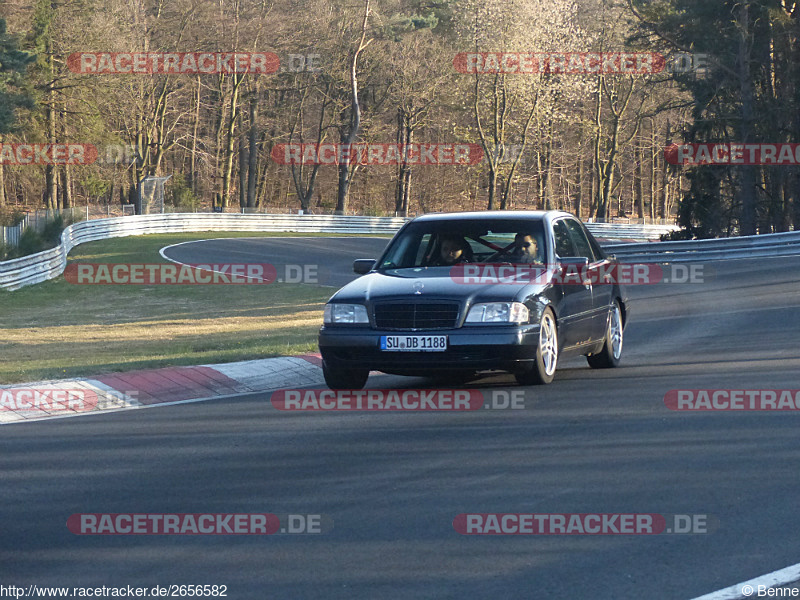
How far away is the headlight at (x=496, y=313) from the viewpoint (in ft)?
30.6

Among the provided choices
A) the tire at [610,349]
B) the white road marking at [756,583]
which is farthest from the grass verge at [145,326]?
the white road marking at [756,583]

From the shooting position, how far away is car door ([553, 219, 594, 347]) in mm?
10320

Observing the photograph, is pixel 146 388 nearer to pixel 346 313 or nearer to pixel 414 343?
pixel 346 313

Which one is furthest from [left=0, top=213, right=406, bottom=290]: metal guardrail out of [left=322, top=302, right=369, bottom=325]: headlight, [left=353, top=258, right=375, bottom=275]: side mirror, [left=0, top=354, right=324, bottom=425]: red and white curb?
[left=322, top=302, right=369, bottom=325]: headlight

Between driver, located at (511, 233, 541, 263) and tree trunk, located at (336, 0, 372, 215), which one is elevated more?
tree trunk, located at (336, 0, 372, 215)

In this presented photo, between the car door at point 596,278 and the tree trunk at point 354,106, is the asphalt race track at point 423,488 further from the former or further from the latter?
the tree trunk at point 354,106

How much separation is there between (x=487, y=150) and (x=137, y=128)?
21634 millimetres

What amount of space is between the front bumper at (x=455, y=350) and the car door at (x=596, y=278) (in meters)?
1.90

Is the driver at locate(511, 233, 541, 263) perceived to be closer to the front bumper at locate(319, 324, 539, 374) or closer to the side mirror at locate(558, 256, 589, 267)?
the side mirror at locate(558, 256, 589, 267)

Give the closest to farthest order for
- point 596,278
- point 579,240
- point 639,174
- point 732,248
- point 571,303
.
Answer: point 571,303 < point 596,278 < point 579,240 < point 732,248 < point 639,174

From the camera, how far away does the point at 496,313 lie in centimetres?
934

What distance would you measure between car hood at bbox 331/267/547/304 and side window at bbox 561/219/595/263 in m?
1.63

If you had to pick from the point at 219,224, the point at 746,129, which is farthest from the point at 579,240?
the point at 219,224

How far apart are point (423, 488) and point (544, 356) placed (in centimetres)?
370
